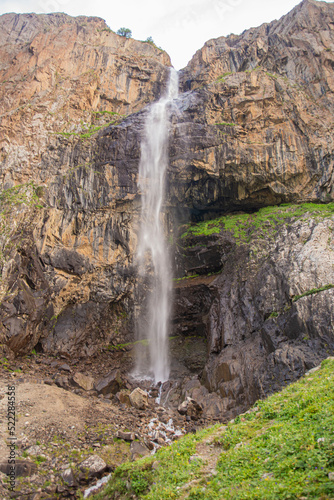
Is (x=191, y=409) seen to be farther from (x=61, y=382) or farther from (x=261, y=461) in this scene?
(x=261, y=461)

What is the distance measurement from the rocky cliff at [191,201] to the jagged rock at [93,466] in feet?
21.4

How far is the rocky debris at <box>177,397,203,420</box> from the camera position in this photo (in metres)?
14.7

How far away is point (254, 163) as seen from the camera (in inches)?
939

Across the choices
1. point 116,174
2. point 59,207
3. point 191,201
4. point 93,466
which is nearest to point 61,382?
point 93,466

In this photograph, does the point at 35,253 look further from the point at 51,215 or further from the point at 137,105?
the point at 137,105

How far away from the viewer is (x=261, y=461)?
16.8 feet

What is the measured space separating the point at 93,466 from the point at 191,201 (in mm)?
20404

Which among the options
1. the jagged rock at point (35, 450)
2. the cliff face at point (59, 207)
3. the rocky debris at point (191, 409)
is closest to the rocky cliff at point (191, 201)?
the cliff face at point (59, 207)

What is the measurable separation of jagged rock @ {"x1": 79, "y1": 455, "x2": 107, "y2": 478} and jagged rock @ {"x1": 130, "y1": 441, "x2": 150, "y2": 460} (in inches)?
47.0

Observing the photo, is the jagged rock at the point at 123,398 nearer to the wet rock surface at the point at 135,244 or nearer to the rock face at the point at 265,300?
the wet rock surface at the point at 135,244

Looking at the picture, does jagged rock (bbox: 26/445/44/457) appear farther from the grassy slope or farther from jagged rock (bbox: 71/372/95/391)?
jagged rock (bbox: 71/372/95/391)

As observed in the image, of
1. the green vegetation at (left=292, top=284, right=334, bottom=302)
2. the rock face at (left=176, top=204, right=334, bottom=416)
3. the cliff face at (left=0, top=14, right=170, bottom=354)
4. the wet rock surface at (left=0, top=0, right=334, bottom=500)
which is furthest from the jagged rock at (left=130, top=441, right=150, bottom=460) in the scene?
the cliff face at (left=0, top=14, right=170, bottom=354)

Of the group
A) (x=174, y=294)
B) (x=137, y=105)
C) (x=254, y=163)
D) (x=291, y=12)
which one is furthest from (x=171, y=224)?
(x=291, y=12)

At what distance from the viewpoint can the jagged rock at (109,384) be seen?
17438 mm
